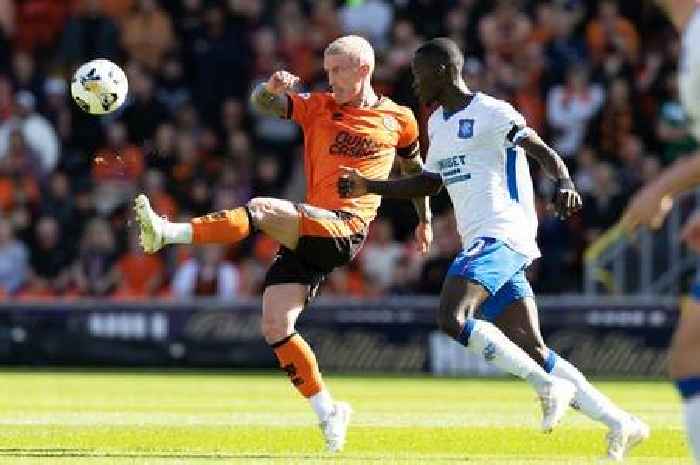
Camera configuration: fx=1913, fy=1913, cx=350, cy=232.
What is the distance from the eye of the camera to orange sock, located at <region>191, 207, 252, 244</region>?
1061 centimetres

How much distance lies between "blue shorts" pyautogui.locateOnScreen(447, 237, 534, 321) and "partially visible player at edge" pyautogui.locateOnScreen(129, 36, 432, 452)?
97 centimetres

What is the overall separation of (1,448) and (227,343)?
11.1 meters

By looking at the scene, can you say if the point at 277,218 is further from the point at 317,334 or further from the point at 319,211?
the point at 317,334

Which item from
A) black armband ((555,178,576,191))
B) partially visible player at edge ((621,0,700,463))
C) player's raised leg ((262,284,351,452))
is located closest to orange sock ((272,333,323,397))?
player's raised leg ((262,284,351,452))

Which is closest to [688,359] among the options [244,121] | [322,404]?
[322,404]

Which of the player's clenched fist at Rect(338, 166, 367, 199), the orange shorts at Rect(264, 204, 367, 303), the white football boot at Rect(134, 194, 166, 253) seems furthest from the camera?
the orange shorts at Rect(264, 204, 367, 303)

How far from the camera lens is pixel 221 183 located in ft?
76.7

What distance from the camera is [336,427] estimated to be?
35.7 ft

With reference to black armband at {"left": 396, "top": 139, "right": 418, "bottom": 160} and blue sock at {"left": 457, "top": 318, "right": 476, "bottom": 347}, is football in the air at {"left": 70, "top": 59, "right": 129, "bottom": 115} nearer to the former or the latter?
black armband at {"left": 396, "top": 139, "right": 418, "bottom": 160}

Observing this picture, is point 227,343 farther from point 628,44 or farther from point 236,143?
point 628,44

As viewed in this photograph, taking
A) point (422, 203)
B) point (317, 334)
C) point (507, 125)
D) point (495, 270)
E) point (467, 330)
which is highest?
point (507, 125)

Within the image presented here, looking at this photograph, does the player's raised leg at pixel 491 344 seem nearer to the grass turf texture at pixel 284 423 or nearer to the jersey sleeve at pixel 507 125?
the grass turf texture at pixel 284 423

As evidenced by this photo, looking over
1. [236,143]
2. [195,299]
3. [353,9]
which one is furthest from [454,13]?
[195,299]

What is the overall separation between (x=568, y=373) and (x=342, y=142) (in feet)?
6.66
